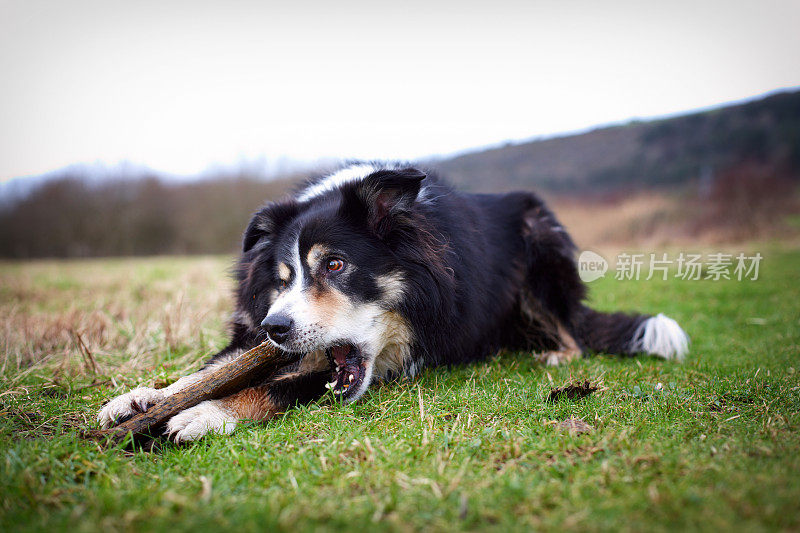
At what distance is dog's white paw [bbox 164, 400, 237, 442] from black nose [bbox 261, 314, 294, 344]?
51cm

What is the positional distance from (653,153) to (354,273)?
73.2ft

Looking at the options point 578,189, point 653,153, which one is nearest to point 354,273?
point 578,189

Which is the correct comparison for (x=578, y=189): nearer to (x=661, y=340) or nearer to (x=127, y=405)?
(x=661, y=340)

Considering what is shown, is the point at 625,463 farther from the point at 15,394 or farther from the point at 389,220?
the point at 15,394

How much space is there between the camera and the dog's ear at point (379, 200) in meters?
3.30

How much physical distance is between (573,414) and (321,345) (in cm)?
154

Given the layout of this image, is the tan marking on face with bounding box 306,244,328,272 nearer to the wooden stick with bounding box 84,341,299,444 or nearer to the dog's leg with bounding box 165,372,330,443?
the wooden stick with bounding box 84,341,299,444

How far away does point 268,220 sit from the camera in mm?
3623

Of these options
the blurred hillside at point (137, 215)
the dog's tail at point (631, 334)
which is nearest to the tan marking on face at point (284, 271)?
the dog's tail at point (631, 334)

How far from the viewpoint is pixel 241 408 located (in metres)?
2.96

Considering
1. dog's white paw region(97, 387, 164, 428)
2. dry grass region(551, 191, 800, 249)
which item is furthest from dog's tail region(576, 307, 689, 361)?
dry grass region(551, 191, 800, 249)

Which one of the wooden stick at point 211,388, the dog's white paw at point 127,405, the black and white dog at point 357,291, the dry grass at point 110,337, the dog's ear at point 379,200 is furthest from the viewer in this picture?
the dry grass at point 110,337

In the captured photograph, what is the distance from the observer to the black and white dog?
9.95 ft

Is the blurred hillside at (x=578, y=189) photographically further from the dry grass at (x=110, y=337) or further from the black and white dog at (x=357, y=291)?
the black and white dog at (x=357, y=291)
